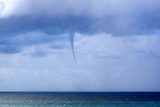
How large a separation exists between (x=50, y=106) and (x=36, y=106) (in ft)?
13.0

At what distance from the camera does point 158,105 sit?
90500 mm

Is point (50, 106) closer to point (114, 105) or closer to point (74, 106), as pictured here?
point (74, 106)

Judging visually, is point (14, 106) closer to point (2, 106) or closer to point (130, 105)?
point (2, 106)

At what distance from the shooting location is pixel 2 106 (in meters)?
85.9

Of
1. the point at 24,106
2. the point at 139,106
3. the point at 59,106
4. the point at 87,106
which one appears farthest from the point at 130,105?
the point at 24,106

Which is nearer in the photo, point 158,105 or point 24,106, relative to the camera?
point 24,106

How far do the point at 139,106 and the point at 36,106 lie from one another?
21571 millimetres

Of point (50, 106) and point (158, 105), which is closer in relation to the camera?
point (50, 106)

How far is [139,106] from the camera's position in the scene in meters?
86.9

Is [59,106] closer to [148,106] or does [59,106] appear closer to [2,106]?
[2,106]

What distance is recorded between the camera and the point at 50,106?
3332 inches

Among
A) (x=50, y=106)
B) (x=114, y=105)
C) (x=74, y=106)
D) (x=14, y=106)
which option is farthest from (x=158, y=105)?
(x=14, y=106)

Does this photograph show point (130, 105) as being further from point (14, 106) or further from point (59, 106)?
point (14, 106)

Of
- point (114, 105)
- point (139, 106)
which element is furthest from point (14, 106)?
point (139, 106)
